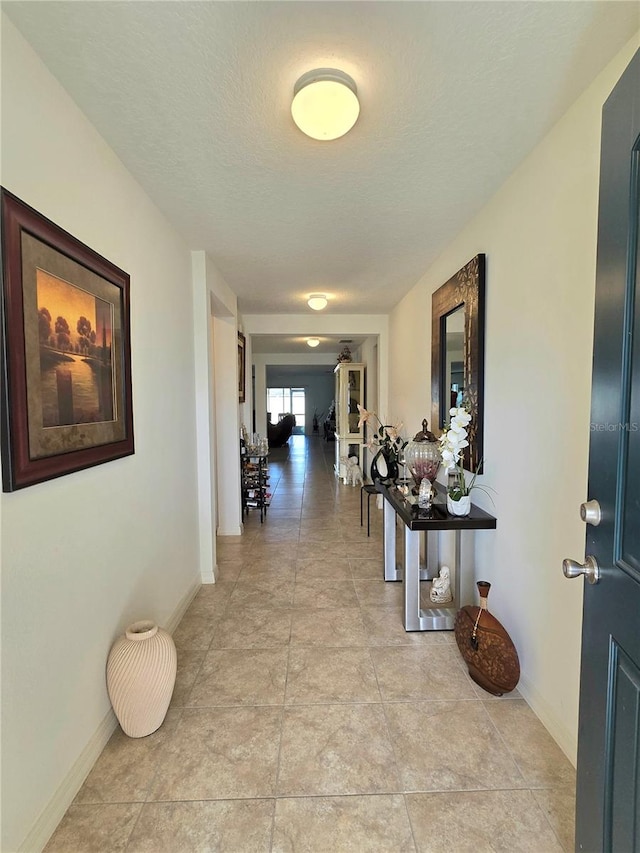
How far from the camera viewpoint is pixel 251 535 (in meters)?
4.13

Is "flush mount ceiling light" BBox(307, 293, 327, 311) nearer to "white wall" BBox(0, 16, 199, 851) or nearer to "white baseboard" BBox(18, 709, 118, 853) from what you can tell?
"white wall" BBox(0, 16, 199, 851)

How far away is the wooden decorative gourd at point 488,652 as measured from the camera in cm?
180

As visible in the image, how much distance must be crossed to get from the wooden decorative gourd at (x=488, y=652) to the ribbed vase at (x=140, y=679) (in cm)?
136

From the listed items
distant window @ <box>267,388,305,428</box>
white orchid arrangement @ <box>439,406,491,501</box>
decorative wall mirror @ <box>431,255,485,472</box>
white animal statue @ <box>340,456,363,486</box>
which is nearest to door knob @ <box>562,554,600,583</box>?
white orchid arrangement @ <box>439,406,491,501</box>

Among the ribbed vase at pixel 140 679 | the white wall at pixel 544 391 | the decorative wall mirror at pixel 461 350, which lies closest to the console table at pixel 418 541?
the white wall at pixel 544 391

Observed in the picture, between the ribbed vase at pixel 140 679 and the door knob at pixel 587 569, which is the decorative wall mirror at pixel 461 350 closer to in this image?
the door knob at pixel 587 569

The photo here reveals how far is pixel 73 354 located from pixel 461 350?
6.75 ft

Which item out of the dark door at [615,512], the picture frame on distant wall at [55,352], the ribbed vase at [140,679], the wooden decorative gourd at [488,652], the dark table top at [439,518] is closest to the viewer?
the dark door at [615,512]

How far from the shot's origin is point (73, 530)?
141cm

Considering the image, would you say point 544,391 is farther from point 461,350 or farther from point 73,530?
point 73,530

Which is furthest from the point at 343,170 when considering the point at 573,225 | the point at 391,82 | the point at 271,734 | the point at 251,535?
the point at 251,535

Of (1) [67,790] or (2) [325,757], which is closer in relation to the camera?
(1) [67,790]

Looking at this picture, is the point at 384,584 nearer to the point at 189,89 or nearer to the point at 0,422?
the point at 0,422

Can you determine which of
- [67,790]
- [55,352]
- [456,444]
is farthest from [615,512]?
[67,790]
